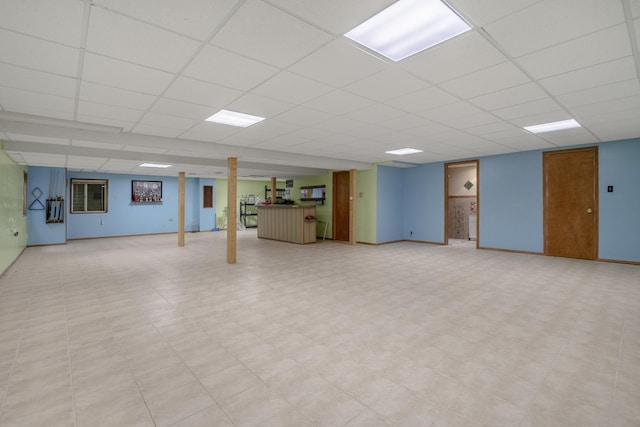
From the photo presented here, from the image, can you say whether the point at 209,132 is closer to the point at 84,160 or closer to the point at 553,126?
the point at 84,160

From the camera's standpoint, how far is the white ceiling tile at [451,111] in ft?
12.9

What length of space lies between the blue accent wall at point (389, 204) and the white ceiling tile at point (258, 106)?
19.7 feet

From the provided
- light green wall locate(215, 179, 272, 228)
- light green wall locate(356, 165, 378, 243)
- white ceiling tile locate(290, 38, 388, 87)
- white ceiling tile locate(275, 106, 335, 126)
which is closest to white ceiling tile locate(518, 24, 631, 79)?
white ceiling tile locate(290, 38, 388, 87)

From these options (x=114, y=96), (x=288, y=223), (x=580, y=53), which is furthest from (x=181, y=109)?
(x=288, y=223)

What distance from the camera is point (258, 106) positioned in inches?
153

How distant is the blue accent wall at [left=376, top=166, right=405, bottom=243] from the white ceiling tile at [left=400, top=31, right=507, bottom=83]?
21.8 ft

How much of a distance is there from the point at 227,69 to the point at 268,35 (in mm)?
740

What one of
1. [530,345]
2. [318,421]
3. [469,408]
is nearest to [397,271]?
[530,345]

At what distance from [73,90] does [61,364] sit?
2.80m

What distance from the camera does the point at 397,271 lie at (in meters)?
Answer: 5.78

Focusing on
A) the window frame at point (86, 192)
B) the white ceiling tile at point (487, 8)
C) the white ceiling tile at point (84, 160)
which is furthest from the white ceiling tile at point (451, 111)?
the window frame at point (86, 192)

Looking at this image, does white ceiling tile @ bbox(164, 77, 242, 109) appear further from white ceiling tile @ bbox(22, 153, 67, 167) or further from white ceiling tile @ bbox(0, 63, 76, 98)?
white ceiling tile @ bbox(22, 153, 67, 167)

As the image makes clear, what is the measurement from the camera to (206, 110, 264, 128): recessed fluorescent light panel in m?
4.29

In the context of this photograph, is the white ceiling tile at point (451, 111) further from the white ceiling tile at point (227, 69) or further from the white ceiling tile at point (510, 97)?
the white ceiling tile at point (227, 69)
